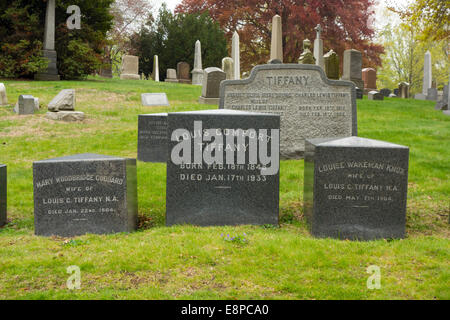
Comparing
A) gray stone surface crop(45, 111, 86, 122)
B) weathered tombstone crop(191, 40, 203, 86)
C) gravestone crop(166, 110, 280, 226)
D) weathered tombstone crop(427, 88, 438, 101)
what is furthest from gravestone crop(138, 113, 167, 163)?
weathered tombstone crop(427, 88, 438, 101)

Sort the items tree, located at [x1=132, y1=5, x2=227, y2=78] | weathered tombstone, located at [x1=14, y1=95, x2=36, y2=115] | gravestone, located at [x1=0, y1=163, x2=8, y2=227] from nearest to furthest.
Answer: gravestone, located at [x1=0, y1=163, x2=8, y2=227] < weathered tombstone, located at [x1=14, y1=95, x2=36, y2=115] < tree, located at [x1=132, y1=5, x2=227, y2=78]

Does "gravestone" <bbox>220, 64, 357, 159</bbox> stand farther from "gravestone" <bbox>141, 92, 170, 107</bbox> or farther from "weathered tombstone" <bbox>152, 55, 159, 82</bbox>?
"weathered tombstone" <bbox>152, 55, 159, 82</bbox>

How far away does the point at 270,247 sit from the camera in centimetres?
446

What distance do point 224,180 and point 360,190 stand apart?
163 centimetres

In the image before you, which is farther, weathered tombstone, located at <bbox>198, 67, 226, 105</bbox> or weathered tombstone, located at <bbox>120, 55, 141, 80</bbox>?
weathered tombstone, located at <bbox>120, 55, 141, 80</bbox>

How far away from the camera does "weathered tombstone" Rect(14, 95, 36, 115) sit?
522 inches

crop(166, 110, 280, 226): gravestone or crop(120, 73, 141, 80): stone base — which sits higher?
crop(120, 73, 141, 80): stone base

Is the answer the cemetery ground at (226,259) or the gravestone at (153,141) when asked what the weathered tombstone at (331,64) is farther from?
the cemetery ground at (226,259)

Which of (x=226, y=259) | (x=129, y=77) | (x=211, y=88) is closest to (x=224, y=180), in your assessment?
(x=226, y=259)

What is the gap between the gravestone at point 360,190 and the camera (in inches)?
195

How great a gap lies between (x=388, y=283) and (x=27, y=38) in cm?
2221

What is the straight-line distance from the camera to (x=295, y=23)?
33.6 metres

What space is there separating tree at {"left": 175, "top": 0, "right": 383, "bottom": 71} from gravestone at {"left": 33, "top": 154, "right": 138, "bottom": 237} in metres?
29.8
